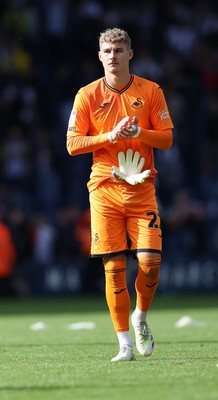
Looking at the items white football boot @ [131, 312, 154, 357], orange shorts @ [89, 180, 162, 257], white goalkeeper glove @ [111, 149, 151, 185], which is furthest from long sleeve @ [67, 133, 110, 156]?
white football boot @ [131, 312, 154, 357]

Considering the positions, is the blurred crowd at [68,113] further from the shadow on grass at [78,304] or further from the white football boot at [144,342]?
the white football boot at [144,342]

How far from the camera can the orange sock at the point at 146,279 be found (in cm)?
830

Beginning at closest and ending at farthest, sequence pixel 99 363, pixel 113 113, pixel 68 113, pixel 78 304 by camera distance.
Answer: pixel 99 363 → pixel 113 113 → pixel 78 304 → pixel 68 113

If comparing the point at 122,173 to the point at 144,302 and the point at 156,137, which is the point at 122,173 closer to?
the point at 156,137

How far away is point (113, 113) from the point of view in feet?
27.6

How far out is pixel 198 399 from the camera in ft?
19.2

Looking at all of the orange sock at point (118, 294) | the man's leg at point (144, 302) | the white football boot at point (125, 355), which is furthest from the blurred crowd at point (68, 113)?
the white football boot at point (125, 355)

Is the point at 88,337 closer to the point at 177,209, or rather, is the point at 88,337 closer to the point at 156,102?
the point at 156,102

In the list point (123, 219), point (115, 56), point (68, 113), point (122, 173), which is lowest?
point (123, 219)

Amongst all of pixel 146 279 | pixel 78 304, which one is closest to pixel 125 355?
pixel 146 279

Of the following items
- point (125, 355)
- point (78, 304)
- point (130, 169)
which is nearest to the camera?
point (125, 355)

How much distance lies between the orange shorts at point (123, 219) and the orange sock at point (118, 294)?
0.11 metres

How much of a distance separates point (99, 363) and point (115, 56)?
2.39 metres

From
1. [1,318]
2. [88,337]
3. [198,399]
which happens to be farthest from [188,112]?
[198,399]
